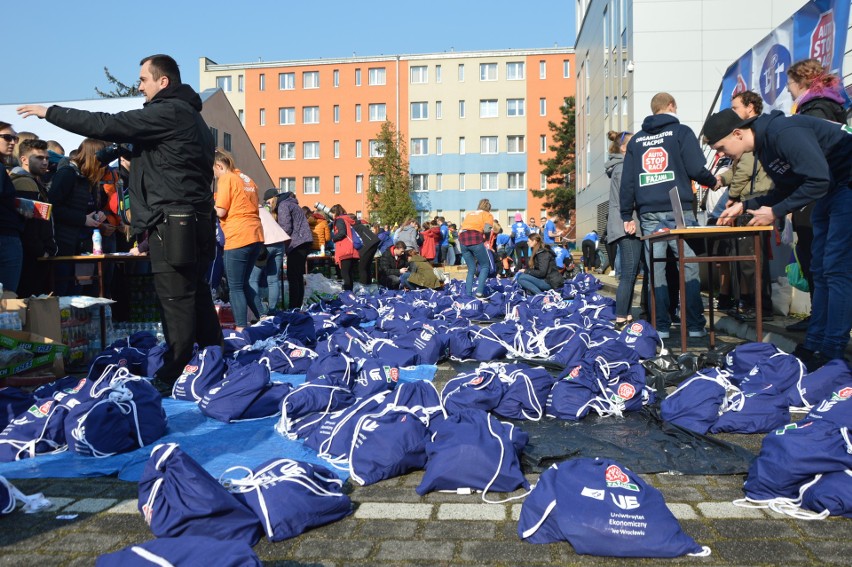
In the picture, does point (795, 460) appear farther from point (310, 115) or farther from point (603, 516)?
point (310, 115)

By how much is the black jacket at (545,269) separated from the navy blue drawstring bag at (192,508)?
12199 mm

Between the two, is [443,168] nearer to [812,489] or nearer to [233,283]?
[233,283]

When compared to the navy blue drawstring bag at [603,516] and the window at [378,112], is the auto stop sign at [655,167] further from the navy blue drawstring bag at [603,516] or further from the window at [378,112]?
the window at [378,112]

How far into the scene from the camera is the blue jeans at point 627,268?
26.9 feet

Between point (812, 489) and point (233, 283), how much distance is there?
24.2ft

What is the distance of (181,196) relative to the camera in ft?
19.1

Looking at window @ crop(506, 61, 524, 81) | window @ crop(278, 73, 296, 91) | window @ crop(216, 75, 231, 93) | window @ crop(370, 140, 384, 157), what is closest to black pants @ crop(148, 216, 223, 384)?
window @ crop(370, 140, 384, 157)

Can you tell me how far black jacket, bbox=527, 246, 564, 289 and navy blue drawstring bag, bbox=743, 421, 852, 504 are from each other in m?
11.5

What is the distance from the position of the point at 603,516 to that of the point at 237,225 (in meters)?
7.04

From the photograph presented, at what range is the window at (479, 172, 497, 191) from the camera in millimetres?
62031

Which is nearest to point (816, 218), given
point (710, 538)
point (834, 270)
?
point (834, 270)

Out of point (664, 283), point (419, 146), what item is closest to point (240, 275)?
point (664, 283)

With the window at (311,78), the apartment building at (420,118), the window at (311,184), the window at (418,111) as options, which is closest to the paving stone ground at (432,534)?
the apartment building at (420,118)

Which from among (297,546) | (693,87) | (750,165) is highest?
(693,87)
